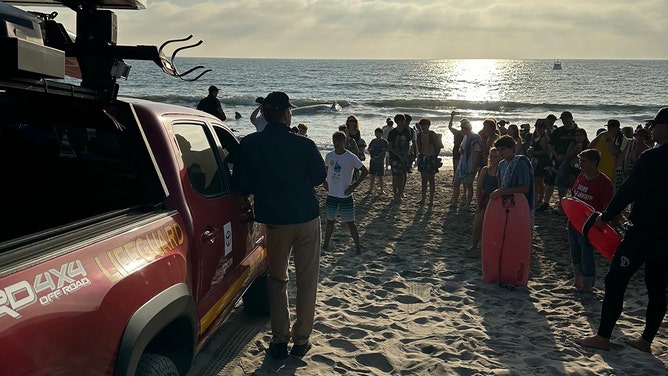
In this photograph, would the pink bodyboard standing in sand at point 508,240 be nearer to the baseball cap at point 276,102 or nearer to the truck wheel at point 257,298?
the truck wheel at point 257,298

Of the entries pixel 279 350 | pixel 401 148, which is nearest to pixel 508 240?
pixel 279 350

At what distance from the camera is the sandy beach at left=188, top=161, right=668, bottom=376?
4363mm

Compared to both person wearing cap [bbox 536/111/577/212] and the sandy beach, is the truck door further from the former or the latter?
person wearing cap [bbox 536/111/577/212]

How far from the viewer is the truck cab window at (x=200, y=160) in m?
3.39

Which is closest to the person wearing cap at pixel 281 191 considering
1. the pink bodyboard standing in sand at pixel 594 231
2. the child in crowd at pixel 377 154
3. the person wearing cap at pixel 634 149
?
the pink bodyboard standing in sand at pixel 594 231

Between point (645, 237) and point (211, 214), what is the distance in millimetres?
3294

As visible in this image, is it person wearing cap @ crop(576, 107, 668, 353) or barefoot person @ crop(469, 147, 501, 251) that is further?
barefoot person @ crop(469, 147, 501, 251)

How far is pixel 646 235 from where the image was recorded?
4.37 m

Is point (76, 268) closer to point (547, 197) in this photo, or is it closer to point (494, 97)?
point (547, 197)

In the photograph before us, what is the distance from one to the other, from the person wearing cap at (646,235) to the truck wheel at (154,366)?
352cm

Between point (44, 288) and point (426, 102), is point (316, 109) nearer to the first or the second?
point (426, 102)

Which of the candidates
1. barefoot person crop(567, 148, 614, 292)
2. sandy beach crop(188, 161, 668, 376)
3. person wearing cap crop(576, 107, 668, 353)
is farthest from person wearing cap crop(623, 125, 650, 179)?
person wearing cap crop(576, 107, 668, 353)

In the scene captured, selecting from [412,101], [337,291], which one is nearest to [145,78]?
[412,101]

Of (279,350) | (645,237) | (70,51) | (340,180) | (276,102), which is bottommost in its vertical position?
(279,350)
